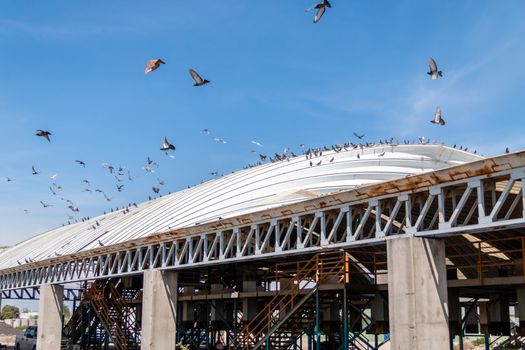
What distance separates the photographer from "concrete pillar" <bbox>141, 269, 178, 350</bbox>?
2870cm

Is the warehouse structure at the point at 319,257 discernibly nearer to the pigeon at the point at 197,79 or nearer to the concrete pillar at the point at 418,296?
the concrete pillar at the point at 418,296

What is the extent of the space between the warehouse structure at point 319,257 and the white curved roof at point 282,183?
0.11 m

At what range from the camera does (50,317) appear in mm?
39781

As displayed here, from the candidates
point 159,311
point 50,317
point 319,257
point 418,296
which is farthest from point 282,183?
point 418,296

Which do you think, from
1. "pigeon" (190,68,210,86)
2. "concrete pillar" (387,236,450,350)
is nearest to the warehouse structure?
"concrete pillar" (387,236,450,350)

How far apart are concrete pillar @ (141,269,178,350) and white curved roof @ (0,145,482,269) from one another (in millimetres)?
3239

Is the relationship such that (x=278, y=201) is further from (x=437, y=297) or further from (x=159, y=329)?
(x=437, y=297)

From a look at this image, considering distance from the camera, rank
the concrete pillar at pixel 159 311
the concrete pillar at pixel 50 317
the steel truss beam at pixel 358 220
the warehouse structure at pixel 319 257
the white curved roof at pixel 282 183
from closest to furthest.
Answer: the steel truss beam at pixel 358 220
the warehouse structure at pixel 319 257
the concrete pillar at pixel 159 311
the white curved roof at pixel 282 183
the concrete pillar at pixel 50 317

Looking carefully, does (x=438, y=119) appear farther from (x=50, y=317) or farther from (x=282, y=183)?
(x=50, y=317)

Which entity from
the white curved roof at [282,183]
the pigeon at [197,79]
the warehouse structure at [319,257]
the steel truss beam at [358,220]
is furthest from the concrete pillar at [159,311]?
the pigeon at [197,79]

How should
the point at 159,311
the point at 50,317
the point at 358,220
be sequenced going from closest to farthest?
the point at 358,220 < the point at 159,311 < the point at 50,317

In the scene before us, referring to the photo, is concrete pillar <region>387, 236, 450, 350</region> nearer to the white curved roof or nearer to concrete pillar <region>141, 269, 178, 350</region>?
the white curved roof

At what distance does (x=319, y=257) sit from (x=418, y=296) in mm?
10191

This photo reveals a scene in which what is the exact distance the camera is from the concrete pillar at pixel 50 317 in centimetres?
3922
